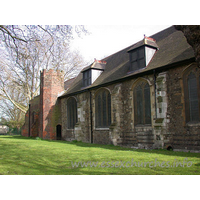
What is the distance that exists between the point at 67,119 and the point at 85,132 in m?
4.33

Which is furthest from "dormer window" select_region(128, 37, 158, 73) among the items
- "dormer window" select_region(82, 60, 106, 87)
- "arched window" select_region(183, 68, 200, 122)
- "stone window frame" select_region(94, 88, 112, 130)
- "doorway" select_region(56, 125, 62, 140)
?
"doorway" select_region(56, 125, 62, 140)

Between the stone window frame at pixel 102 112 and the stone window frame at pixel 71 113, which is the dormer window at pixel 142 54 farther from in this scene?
the stone window frame at pixel 71 113

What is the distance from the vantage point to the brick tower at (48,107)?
74.1 feet

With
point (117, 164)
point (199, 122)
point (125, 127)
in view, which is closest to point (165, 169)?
point (117, 164)

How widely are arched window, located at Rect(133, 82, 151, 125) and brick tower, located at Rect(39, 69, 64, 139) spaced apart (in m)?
11.0

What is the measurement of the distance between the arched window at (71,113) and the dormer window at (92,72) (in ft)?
8.76

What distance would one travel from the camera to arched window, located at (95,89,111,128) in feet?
53.9

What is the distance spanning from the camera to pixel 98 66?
19.5m

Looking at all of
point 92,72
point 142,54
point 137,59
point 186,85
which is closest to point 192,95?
point 186,85

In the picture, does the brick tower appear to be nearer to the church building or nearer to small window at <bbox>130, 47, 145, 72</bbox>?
the church building

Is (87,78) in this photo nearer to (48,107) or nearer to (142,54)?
(48,107)

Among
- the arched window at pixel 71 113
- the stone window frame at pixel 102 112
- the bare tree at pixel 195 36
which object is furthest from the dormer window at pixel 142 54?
the arched window at pixel 71 113

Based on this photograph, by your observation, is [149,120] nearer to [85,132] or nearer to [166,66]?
[166,66]

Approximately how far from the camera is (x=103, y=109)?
17.0 metres
